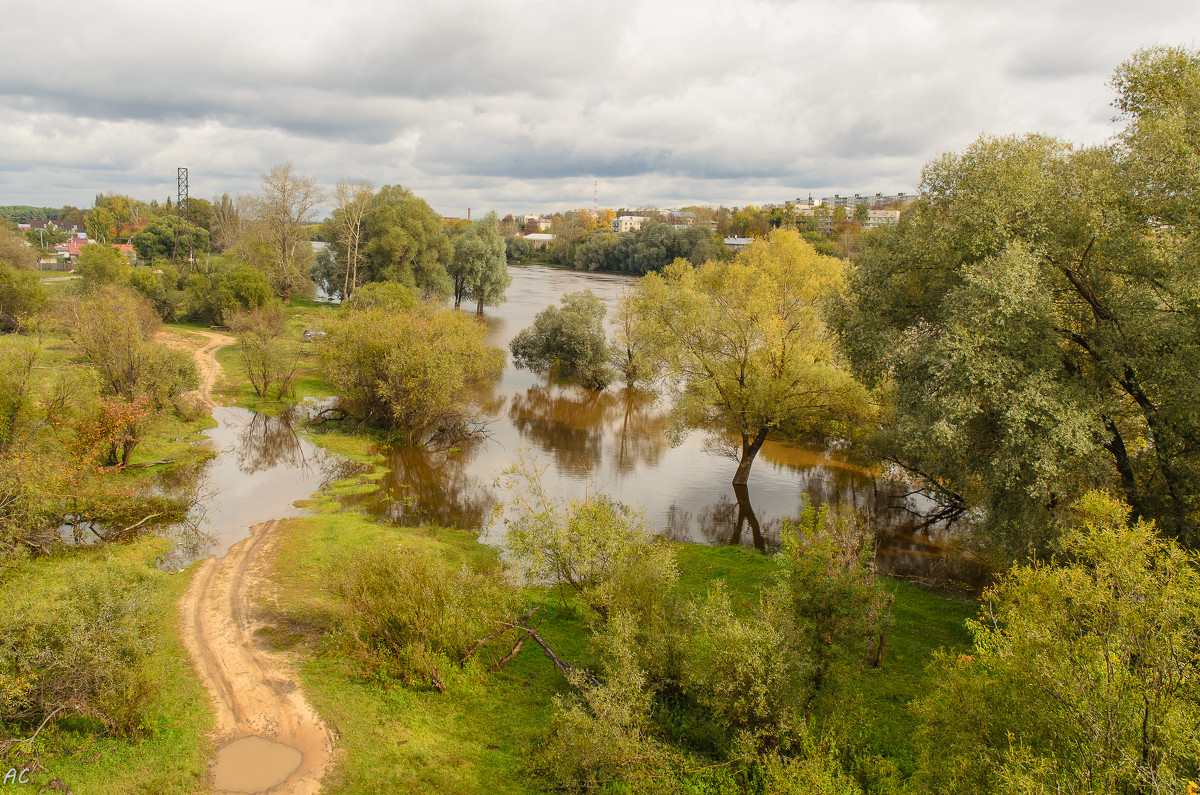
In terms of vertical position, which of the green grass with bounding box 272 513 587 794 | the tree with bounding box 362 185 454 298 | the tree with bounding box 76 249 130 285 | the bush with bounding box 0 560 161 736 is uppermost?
the tree with bounding box 362 185 454 298

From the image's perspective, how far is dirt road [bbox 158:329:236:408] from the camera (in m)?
36.5

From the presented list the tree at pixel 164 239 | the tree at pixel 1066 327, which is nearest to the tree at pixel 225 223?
the tree at pixel 164 239

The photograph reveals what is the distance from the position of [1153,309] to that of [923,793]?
422 inches

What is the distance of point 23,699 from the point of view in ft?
34.9

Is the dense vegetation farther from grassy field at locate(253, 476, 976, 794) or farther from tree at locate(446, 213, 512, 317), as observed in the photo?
tree at locate(446, 213, 512, 317)

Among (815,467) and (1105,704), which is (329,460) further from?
(1105,704)

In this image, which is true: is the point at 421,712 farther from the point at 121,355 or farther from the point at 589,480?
the point at 121,355

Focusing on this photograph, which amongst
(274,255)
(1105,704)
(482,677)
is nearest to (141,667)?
(482,677)

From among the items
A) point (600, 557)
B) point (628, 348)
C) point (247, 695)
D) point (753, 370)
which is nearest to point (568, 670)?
point (600, 557)

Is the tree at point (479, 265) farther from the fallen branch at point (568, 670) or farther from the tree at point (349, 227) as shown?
the fallen branch at point (568, 670)

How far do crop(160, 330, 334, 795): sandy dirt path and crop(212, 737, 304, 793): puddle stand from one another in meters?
0.02

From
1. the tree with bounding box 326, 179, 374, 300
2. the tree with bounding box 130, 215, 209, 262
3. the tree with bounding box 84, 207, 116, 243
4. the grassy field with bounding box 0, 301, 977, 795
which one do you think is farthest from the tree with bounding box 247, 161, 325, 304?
the tree with bounding box 84, 207, 116, 243

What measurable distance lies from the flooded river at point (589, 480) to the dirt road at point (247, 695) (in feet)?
13.0

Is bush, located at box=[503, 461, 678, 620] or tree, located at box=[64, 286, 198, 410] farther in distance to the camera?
tree, located at box=[64, 286, 198, 410]
